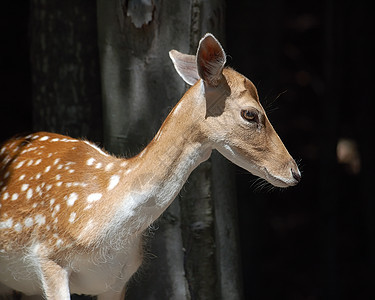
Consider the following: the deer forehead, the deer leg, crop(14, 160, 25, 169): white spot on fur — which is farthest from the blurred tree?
the deer forehead

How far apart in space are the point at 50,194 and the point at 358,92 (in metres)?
3.51

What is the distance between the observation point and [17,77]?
6.16 metres

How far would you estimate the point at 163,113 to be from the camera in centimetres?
459

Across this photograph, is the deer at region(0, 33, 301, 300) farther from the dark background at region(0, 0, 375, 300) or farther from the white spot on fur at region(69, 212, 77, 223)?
the dark background at region(0, 0, 375, 300)

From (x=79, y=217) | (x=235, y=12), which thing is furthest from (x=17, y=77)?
(x=79, y=217)

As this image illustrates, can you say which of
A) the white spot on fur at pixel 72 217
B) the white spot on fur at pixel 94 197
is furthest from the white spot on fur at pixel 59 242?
the white spot on fur at pixel 94 197

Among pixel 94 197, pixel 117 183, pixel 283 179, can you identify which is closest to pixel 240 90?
pixel 283 179

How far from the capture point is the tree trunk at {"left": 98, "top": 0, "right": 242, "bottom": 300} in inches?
178

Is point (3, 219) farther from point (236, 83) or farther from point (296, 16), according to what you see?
point (296, 16)

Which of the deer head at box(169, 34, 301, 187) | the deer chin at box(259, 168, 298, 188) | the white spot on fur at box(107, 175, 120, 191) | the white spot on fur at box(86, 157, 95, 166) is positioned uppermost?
the deer head at box(169, 34, 301, 187)

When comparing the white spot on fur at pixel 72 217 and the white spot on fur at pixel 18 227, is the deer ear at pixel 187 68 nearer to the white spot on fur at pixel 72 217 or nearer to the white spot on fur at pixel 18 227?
the white spot on fur at pixel 72 217

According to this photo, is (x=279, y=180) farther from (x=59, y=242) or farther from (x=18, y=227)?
(x=18, y=227)

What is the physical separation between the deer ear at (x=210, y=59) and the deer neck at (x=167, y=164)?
91 mm

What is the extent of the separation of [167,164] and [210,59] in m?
0.50
